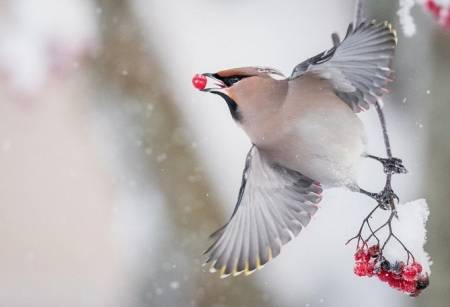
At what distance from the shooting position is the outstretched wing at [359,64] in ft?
3.21

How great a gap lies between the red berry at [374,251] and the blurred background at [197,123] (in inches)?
3.9

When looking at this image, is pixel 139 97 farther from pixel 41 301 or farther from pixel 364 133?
pixel 41 301

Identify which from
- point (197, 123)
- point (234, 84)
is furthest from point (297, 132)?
point (197, 123)

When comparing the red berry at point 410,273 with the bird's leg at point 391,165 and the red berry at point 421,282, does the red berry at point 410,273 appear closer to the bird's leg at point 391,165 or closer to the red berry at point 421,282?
the red berry at point 421,282

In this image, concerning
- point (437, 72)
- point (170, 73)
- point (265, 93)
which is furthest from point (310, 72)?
point (170, 73)

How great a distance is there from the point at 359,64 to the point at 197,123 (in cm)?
66

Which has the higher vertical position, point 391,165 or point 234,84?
point 234,84

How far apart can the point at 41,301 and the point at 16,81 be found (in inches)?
57.7

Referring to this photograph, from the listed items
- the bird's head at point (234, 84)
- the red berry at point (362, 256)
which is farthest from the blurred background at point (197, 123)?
the bird's head at point (234, 84)

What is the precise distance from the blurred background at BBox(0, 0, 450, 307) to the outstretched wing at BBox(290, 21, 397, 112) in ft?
0.48

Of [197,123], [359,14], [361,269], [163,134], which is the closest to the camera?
[359,14]

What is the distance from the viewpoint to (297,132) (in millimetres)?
1065

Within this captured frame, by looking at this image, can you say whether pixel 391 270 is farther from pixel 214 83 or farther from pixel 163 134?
pixel 163 134

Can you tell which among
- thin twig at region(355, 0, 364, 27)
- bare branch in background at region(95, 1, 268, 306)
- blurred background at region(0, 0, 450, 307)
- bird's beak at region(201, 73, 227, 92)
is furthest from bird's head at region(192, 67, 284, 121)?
bare branch in background at region(95, 1, 268, 306)
